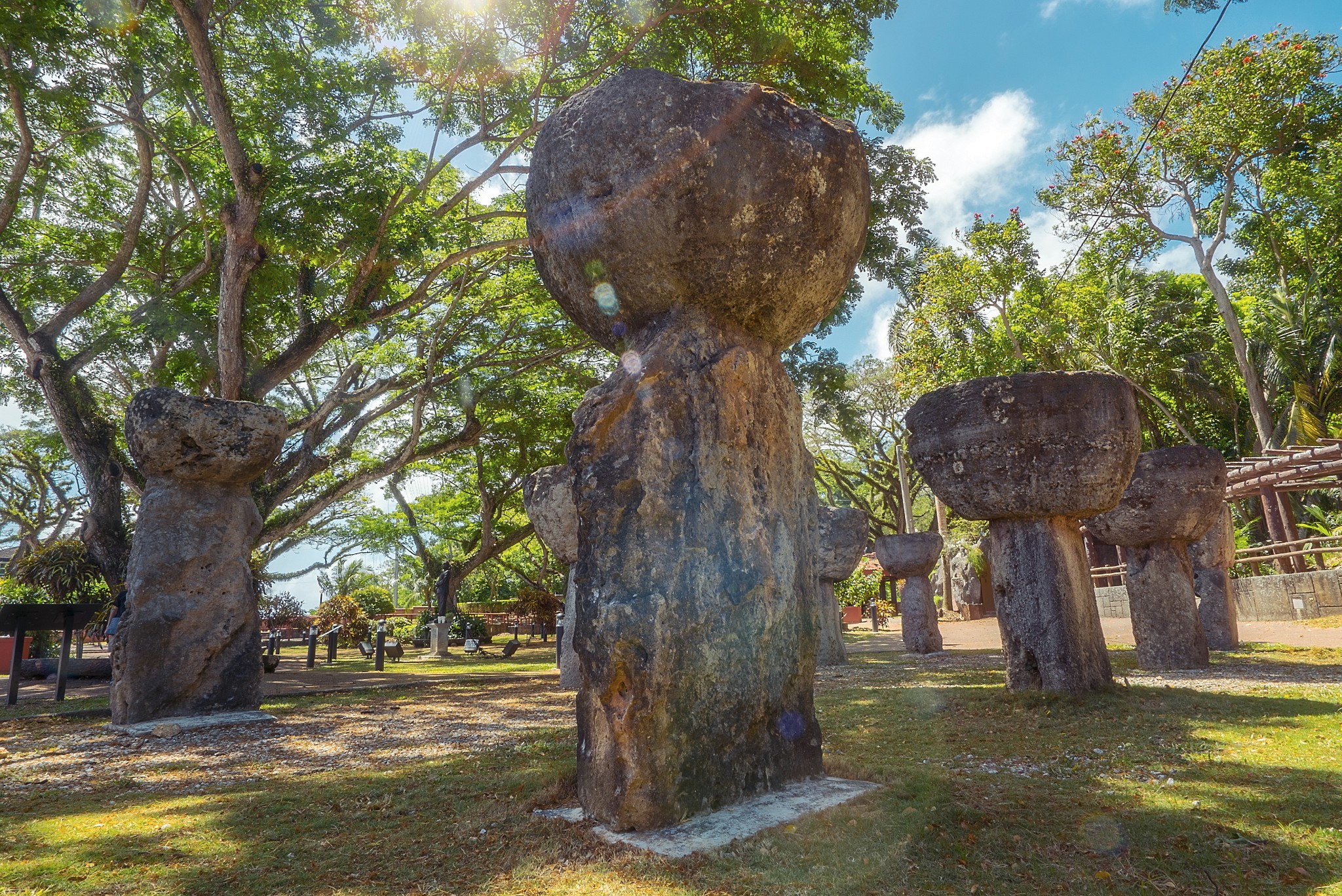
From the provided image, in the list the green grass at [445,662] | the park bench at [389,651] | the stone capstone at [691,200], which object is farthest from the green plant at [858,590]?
the stone capstone at [691,200]

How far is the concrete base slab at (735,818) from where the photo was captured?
2.67 m

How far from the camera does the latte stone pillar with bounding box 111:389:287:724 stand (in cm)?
654

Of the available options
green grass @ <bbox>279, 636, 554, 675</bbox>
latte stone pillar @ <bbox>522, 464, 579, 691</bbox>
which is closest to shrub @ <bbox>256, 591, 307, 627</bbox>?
green grass @ <bbox>279, 636, 554, 675</bbox>

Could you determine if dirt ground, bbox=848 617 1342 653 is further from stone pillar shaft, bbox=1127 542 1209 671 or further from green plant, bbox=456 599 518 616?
green plant, bbox=456 599 518 616

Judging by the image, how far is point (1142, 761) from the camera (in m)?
3.94

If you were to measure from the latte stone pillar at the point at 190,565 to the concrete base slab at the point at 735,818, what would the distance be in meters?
5.10

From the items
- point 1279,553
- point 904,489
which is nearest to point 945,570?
point 904,489

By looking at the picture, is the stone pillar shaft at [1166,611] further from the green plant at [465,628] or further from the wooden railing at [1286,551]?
the green plant at [465,628]

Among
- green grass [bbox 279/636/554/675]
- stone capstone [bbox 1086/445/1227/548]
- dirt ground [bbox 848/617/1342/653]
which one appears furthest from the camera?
green grass [bbox 279/636/554/675]

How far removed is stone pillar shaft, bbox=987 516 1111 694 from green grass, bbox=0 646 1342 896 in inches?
28.4

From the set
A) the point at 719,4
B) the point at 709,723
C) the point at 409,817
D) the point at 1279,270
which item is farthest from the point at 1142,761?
the point at 1279,270

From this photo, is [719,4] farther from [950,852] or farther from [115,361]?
[115,361]

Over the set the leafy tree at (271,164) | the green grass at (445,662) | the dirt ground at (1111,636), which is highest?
the leafy tree at (271,164)

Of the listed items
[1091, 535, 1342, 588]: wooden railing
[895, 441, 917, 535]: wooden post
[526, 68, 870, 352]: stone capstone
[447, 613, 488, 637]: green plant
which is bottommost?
[447, 613, 488, 637]: green plant
